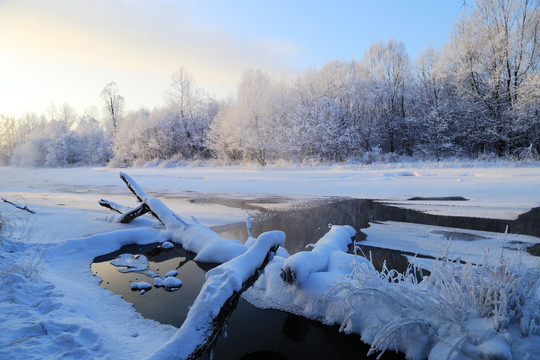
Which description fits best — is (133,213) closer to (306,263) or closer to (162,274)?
(162,274)

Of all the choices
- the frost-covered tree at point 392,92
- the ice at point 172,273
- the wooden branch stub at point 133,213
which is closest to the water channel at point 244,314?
the ice at point 172,273

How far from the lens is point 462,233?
244 inches

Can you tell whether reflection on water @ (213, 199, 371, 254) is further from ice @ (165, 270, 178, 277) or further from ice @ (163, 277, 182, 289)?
ice @ (163, 277, 182, 289)

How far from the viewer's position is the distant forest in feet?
67.8

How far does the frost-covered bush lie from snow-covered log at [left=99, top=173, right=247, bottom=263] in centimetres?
266

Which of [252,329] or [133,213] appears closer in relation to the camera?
[252,329]

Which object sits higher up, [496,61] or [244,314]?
[496,61]

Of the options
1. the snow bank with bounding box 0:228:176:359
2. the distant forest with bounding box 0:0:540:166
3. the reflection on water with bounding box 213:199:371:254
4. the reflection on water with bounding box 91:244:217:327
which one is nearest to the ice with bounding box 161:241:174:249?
the reflection on water with bounding box 91:244:217:327

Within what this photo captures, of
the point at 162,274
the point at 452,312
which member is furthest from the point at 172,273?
the point at 452,312

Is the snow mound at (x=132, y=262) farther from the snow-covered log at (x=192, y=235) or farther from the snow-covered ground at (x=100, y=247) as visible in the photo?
the snow-covered log at (x=192, y=235)

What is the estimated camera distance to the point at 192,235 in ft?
19.8

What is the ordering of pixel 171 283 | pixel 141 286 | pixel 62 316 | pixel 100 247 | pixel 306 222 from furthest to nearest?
1. pixel 306 222
2. pixel 100 247
3. pixel 171 283
4. pixel 141 286
5. pixel 62 316

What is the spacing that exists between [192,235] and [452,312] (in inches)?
190

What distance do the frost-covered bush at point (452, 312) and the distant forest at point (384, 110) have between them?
70.5ft
